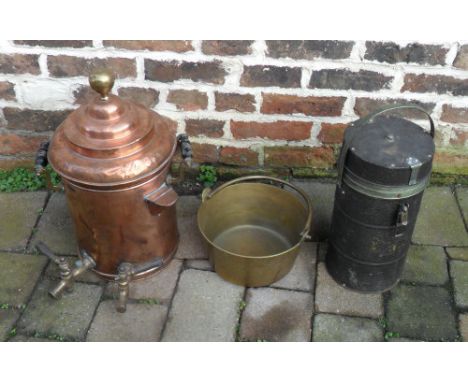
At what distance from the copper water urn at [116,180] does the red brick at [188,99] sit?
366 millimetres

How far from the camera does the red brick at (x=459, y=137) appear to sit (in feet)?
9.35

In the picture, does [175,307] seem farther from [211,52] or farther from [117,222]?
[211,52]

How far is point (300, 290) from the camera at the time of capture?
2531 mm

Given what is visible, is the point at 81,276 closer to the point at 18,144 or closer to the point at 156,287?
the point at 156,287

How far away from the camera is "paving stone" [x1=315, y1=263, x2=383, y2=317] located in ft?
8.03

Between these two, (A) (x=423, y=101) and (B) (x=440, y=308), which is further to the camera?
(A) (x=423, y=101)

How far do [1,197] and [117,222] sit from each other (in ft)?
3.29

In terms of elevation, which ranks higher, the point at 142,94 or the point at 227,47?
the point at 227,47

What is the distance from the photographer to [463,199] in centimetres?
292

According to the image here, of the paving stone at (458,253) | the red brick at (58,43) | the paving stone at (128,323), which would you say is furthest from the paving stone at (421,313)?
the red brick at (58,43)

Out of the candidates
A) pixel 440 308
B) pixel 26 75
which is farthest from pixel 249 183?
pixel 26 75

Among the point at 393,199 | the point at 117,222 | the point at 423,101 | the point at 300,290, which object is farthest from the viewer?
the point at 423,101

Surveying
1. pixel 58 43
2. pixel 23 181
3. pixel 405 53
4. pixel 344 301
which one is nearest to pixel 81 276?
pixel 23 181

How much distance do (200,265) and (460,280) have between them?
1.23 metres
